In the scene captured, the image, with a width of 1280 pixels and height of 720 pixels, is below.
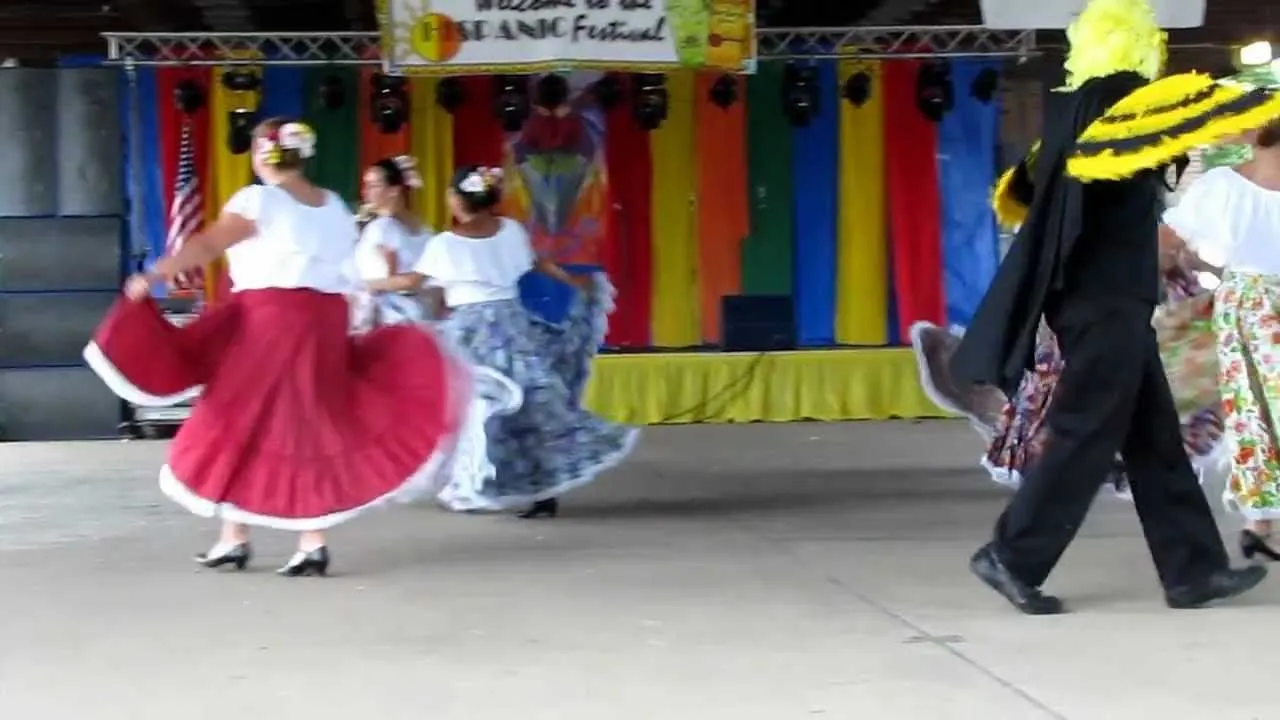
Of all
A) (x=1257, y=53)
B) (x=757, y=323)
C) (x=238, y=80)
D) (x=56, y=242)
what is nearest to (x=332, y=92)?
(x=238, y=80)

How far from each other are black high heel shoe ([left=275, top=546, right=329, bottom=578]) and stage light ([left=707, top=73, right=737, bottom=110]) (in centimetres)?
612

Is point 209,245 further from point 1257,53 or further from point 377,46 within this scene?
point 1257,53

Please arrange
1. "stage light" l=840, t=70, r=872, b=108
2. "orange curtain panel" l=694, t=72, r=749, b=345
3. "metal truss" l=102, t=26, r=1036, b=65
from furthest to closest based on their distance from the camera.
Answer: "orange curtain panel" l=694, t=72, r=749, b=345 < "stage light" l=840, t=70, r=872, b=108 < "metal truss" l=102, t=26, r=1036, b=65

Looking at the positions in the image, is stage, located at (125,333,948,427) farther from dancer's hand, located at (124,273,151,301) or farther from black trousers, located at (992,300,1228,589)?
black trousers, located at (992,300,1228,589)

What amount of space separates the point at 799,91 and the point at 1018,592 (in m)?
6.68

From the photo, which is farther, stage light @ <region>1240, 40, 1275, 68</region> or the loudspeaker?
stage light @ <region>1240, 40, 1275, 68</region>

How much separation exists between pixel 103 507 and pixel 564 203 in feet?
14.6

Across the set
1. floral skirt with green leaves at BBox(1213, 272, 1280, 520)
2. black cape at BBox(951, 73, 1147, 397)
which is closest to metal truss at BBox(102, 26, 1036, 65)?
floral skirt with green leaves at BBox(1213, 272, 1280, 520)

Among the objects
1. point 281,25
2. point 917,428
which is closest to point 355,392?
point 917,428

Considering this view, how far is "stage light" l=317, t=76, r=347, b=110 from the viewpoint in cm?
1038

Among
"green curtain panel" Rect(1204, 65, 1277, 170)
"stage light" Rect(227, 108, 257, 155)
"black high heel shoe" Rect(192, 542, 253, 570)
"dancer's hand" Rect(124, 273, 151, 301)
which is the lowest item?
"black high heel shoe" Rect(192, 542, 253, 570)

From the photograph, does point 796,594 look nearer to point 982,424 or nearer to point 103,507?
point 982,424

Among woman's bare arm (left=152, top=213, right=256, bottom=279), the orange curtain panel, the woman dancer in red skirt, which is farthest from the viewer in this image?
the orange curtain panel

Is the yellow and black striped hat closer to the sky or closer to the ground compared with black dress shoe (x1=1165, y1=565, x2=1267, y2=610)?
closer to the sky
